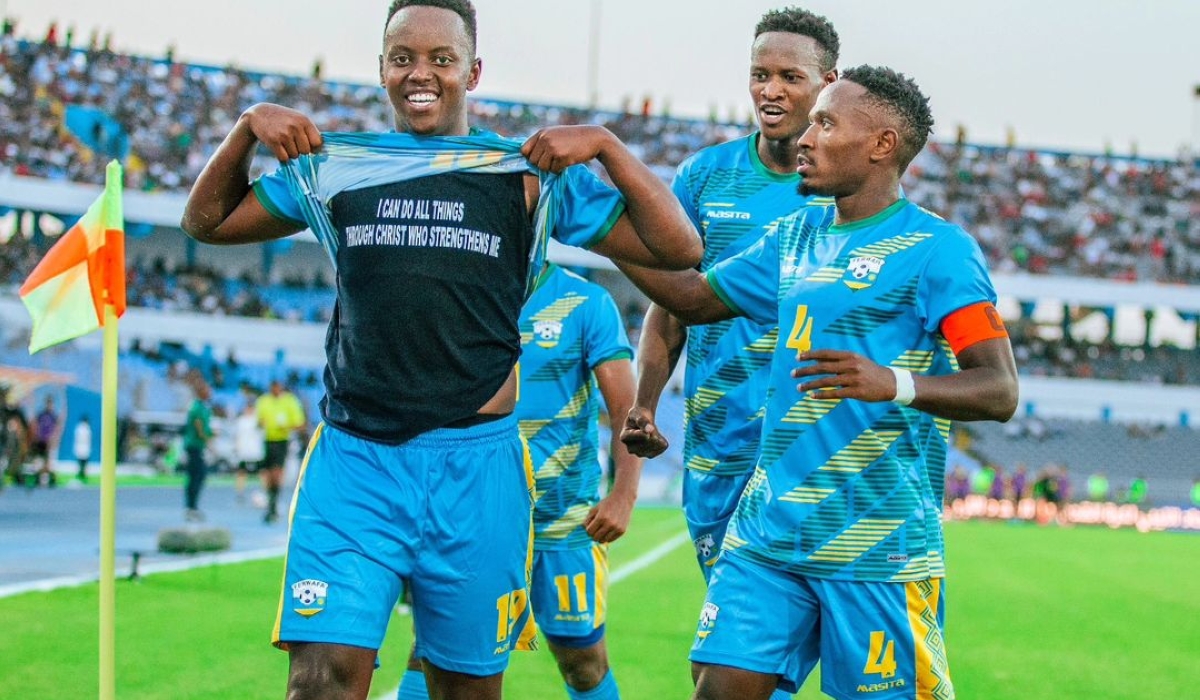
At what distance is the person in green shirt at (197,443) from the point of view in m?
19.5

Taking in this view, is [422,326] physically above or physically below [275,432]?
above

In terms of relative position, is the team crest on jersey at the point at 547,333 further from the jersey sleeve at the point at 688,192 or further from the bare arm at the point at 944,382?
the bare arm at the point at 944,382

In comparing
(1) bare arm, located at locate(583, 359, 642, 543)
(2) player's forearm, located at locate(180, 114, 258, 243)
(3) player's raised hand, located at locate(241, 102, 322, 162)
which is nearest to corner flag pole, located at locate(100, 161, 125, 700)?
(2) player's forearm, located at locate(180, 114, 258, 243)

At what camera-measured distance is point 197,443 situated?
65.1ft

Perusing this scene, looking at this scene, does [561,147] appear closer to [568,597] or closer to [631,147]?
[568,597]

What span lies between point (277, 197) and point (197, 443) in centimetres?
1593

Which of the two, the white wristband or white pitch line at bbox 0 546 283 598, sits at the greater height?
the white wristband

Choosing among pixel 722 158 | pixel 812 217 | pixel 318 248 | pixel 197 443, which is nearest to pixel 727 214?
pixel 722 158

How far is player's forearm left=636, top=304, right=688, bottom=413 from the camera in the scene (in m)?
5.90

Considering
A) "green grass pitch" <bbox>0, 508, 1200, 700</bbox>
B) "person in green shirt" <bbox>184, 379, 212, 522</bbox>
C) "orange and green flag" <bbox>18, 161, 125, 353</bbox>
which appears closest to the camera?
"orange and green flag" <bbox>18, 161, 125, 353</bbox>

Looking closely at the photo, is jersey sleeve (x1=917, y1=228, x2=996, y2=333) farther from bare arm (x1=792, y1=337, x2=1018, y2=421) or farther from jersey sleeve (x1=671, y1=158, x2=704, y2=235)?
jersey sleeve (x1=671, y1=158, x2=704, y2=235)

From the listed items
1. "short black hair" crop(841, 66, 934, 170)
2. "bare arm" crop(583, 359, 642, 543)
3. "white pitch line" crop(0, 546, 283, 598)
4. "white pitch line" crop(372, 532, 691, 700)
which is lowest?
"white pitch line" crop(372, 532, 691, 700)

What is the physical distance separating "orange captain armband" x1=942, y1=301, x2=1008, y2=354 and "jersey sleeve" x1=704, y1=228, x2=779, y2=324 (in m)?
0.75

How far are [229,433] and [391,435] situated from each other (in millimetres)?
34562
